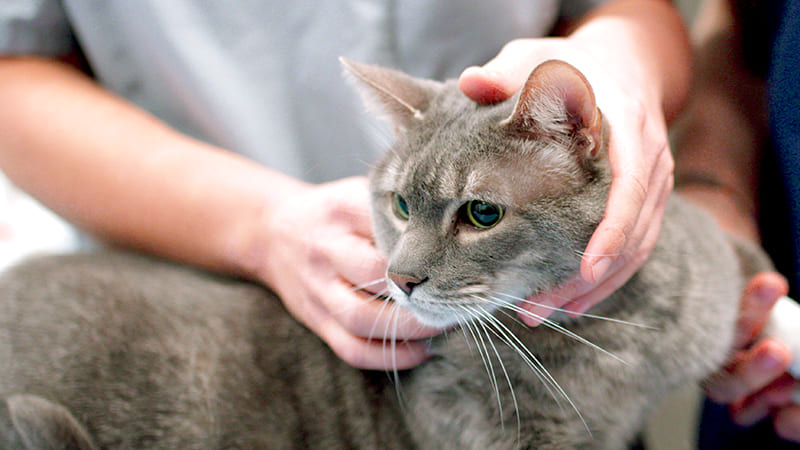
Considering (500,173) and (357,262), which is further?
(357,262)

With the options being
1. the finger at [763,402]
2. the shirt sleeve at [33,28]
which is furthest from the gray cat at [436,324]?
the shirt sleeve at [33,28]

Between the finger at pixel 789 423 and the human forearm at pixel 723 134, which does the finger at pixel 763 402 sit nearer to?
the finger at pixel 789 423

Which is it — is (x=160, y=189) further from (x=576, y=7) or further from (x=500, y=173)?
(x=576, y=7)

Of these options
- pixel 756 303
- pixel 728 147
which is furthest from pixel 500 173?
pixel 728 147

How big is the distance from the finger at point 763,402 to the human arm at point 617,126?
0.46 meters

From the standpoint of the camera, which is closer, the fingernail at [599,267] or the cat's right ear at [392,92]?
the fingernail at [599,267]

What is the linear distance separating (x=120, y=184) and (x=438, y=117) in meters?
0.53

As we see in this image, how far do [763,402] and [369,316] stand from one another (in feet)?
2.22

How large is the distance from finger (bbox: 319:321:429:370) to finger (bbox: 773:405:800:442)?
0.59m

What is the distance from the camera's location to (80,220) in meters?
0.96

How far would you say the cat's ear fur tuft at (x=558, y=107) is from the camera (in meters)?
0.53

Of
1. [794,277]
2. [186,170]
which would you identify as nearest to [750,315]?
[794,277]

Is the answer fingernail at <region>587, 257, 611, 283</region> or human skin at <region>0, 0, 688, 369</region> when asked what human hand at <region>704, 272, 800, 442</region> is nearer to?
human skin at <region>0, 0, 688, 369</region>

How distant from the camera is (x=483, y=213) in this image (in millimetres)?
620
